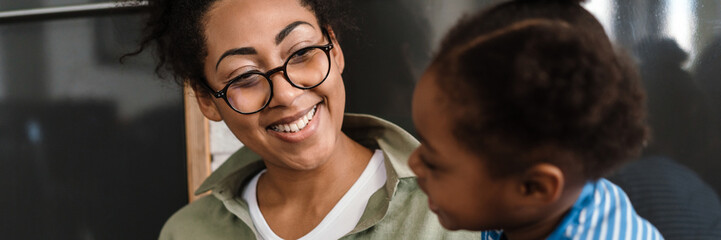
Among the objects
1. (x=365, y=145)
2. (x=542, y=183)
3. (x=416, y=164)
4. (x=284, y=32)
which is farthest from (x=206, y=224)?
(x=542, y=183)

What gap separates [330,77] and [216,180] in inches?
16.2

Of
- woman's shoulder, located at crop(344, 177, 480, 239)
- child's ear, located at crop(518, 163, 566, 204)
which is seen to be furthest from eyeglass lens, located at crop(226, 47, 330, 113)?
child's ear, located at crop(518, 163, 566, 204)

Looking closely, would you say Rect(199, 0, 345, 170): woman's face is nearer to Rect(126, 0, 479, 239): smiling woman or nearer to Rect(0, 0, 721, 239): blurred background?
Rect(126, 0, 479, 239): smiling woman

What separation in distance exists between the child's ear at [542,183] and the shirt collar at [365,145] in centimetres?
44

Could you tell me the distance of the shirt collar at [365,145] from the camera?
1.13 metres

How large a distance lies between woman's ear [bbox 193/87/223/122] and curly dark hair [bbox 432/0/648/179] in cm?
62

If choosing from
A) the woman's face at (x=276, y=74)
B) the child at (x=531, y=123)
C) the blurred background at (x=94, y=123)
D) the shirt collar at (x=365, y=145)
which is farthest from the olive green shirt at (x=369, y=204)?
the child at (x=531, y=123)

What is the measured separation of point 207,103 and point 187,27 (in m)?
0.15

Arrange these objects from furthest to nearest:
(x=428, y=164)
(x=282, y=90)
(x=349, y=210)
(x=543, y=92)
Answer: (x=349, y=210) < (x=282, y=90) < (x=428, y=164) < (x=543, y=92)

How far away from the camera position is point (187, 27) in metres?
1.13

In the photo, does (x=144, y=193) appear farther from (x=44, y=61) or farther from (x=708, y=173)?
(x=708, y=173)

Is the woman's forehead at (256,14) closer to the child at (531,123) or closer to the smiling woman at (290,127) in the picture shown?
the smiling woman at (290,127)

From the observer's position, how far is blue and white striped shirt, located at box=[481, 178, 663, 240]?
68 cm

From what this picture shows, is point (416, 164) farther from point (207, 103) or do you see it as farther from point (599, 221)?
point (207, 103)
